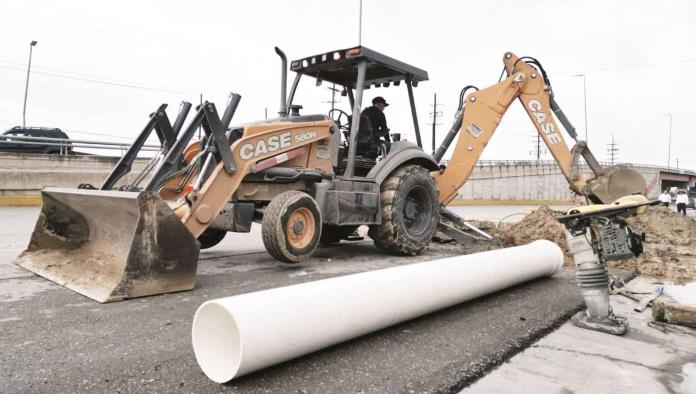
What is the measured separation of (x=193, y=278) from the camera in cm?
393

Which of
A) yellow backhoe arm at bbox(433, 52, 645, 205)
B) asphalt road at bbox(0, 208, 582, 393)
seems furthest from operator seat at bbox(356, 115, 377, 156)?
asphalt road at bbox(0, 208, 582, 393)

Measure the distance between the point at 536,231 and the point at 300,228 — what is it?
423 centimetres

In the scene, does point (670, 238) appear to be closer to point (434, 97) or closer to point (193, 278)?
point (193, 278)

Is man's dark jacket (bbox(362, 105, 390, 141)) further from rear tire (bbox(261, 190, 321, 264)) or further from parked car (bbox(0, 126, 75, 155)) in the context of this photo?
parked car (bbox(0, 126, 75, 155))

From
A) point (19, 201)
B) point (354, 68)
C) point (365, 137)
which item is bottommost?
point (19, 201)

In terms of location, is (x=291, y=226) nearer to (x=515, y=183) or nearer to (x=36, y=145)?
(x=36, y=145)

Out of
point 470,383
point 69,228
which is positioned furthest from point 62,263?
point 470,383

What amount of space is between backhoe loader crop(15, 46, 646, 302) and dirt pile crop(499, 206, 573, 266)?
0.65 m

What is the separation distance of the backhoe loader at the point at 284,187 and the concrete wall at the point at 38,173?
11.9m

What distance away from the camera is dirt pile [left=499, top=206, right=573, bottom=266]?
274 inches

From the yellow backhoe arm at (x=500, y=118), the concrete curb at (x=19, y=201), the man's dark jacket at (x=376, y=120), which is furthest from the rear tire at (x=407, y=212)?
the concrete curb at (x=19, y=201)

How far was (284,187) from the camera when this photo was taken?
539 centimetres

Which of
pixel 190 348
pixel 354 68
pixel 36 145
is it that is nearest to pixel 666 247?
pixel 354 68

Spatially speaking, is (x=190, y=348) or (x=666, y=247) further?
(x=666, y=247)
